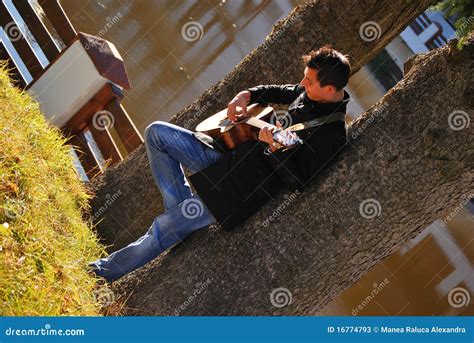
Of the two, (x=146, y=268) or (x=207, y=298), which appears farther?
(x=146, y=268)

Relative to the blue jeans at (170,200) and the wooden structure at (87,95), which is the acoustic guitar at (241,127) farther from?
the wooden structure at (87,95)

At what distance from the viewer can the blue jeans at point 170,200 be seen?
12.2ft

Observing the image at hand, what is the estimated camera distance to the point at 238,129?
12.1 ft

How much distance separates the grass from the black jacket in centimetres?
84

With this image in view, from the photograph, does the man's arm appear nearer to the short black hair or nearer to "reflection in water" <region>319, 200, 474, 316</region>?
the short black hair

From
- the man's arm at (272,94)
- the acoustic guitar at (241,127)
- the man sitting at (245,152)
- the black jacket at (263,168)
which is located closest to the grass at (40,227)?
the man sitting at (245,152)

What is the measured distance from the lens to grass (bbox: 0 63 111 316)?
9.91ft

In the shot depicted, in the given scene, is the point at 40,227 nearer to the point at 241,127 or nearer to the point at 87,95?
the point at 241,127

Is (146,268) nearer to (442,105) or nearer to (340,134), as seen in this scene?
(340,134)

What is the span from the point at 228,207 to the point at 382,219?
2.73ft

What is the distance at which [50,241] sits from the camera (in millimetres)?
3504

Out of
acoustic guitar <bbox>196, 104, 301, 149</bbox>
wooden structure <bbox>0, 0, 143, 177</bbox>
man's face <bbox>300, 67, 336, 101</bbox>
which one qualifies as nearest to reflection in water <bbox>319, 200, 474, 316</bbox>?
wooden structure <bbox>0, 0, 143, 177</bbox>

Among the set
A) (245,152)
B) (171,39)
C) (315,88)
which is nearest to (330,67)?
(315,88)

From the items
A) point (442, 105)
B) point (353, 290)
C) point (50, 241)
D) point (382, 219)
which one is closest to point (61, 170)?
point (50, 241)
